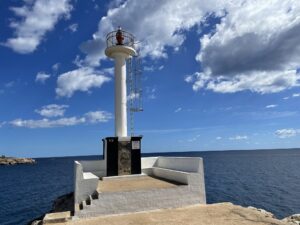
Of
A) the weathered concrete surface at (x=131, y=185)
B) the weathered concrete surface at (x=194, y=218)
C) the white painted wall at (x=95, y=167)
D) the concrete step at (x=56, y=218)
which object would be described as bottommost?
the weathered concrete surface at (x=194, y=218)

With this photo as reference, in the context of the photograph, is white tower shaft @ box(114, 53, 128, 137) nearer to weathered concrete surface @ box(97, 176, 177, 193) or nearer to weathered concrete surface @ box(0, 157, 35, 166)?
weathered concrete surface @ box(97, 176, 177, 193)

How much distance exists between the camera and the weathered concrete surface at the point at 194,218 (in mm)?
8750

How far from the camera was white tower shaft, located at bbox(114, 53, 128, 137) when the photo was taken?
17109 millimetres

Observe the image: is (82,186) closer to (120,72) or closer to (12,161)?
(120,72)

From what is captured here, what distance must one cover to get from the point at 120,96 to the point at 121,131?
2244 millimetres

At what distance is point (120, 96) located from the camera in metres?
17.3

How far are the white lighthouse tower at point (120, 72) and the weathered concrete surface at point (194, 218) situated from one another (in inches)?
300

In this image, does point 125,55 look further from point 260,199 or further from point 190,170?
point 260,199

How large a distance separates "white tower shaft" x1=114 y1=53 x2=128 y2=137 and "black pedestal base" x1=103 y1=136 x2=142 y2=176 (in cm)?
102

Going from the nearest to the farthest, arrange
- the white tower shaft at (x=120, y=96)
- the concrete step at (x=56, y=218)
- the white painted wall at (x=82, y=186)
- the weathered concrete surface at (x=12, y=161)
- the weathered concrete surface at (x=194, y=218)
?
the weathered concrete surface at (x=194, y=218)
the concrete step at (x=56, y=218)
the white painted wall at (x=82, y=186)
the white tower shaft at (x=120, y=96)
the weathered concrete surface at (x=12, y=161)

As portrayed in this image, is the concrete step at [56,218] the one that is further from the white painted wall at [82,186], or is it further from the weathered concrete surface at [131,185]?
the weathered concrete surface at [131,185]

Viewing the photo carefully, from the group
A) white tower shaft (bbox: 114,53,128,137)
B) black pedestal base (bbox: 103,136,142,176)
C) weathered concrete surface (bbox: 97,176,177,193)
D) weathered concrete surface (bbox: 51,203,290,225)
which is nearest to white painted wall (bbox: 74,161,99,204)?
weathered concrete surface (bbox: 97,176,177,193)

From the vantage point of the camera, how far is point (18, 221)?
20703mm

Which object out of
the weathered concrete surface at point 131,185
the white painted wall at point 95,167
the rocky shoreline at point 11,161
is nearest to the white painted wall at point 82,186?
the weathered concrete surface at point 131,185
